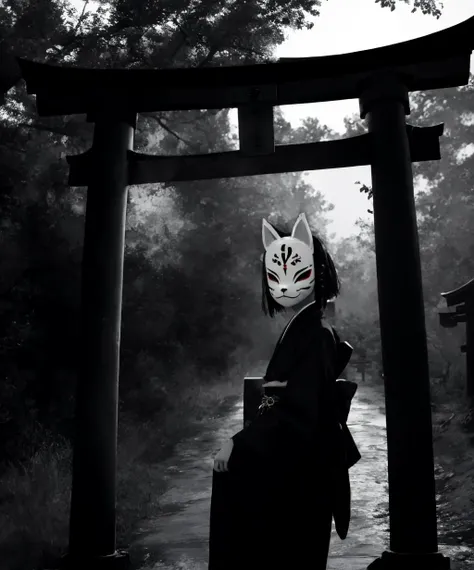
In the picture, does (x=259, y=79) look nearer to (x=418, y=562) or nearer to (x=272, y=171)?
(x=272, y=171)

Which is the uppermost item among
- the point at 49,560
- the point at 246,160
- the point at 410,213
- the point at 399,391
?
the point at 246,160

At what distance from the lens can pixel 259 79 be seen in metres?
4.96

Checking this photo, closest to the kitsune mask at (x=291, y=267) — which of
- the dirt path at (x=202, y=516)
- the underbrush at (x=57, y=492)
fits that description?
the dirt path at (x=202, y=516)

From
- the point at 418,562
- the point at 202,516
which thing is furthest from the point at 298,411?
the point at 202,516

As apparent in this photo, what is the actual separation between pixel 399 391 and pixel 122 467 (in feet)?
22.5

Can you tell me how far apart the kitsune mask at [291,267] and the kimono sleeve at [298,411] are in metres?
0.34

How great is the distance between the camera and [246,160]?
A: 5.07 metres

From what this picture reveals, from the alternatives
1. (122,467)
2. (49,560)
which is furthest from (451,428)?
(49,560)

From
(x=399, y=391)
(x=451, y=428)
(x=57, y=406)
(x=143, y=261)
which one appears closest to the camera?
(x=399, y=391)

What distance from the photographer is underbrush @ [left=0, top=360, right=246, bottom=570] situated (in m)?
6.49

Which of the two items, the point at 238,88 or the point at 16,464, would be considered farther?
the point at 16,464

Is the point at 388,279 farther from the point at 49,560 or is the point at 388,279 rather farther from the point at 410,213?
the point at 49,560

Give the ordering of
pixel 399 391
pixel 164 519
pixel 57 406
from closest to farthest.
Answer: pixel 399 391
pixel 164 519
pixel 57 406

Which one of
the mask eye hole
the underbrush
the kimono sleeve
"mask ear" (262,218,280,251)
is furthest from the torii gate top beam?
the underbrush
